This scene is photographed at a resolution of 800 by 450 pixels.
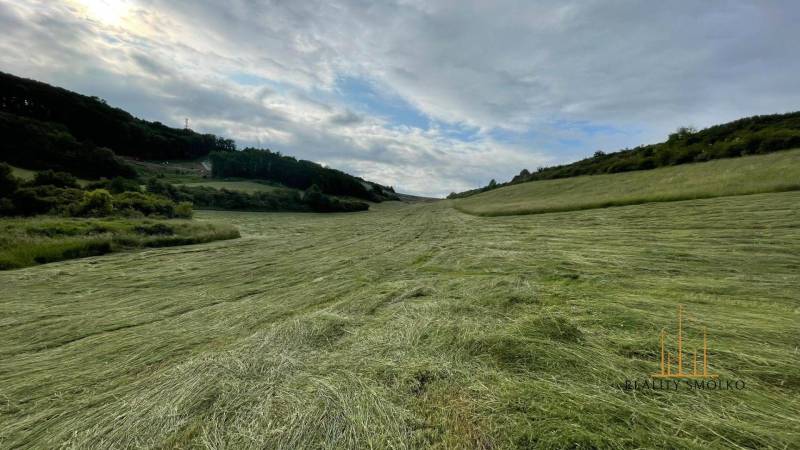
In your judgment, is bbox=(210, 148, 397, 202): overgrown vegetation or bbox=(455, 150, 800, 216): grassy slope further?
bbox=(210, 148, 397, 202): overgrown vegetation

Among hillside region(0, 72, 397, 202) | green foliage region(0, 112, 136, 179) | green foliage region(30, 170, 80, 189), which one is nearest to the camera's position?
green foliage region(30, 170, 80, 189)

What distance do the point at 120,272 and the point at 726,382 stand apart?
38.1 ft

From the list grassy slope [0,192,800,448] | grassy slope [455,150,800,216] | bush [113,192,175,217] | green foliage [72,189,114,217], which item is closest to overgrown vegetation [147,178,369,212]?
bush [113,192,175,217]

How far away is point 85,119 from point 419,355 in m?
88.8

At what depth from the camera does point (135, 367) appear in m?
3.42

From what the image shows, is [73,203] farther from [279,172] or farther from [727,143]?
[279,172]

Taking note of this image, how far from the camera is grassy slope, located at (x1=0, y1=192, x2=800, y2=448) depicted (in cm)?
216

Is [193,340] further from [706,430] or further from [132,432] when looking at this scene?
[706,430]

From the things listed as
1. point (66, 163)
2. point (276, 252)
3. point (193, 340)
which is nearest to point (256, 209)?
point (66, 163)

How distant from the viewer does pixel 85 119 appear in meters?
61.3

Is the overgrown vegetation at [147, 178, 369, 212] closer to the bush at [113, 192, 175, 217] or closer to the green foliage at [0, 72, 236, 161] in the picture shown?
the bush at [113, 192, 175, 217]

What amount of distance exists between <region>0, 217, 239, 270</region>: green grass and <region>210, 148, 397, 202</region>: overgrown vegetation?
1874 inches

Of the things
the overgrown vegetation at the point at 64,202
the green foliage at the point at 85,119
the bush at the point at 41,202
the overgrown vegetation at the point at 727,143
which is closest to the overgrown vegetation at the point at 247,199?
the overgrown vegetation at the point at 64,202

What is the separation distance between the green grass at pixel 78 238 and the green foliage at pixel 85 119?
4756 cm
